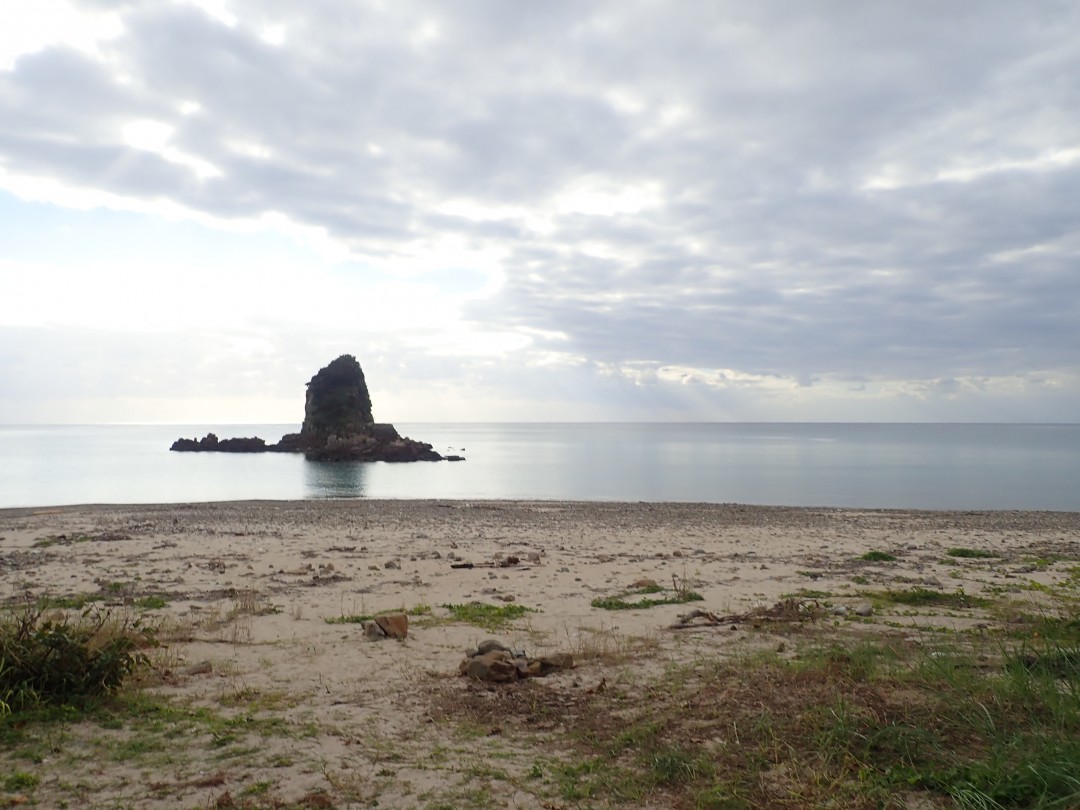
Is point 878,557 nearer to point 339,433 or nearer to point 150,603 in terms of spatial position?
point 150,603

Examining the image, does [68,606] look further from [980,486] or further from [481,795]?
[980,486]

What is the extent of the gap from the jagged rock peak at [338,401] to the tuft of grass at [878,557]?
100.0 m

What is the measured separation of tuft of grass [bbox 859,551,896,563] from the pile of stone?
1252 cm

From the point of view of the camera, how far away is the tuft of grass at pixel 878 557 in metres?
18.1

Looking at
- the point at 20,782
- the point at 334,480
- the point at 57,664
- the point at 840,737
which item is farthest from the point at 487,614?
the point at 334,480

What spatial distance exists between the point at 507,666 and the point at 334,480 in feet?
202

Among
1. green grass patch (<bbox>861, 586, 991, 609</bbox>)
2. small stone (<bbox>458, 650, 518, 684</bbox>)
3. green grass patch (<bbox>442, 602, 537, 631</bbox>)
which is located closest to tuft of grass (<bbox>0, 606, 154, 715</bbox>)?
small stone (<bbox>458, 650, 518, 684</bbox>)

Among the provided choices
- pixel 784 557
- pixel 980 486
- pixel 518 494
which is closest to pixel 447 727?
pixel 784 557

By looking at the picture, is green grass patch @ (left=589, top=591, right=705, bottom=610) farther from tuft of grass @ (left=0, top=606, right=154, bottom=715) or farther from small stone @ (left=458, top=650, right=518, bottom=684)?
tuft of grass @ (left=0, top=606, right=154, bottom=715)

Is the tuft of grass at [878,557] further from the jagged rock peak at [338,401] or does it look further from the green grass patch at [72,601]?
the jagged rock peak at [338,401]

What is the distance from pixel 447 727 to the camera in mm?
6742

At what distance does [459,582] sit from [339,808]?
32.5 feet

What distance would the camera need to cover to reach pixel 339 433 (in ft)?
365

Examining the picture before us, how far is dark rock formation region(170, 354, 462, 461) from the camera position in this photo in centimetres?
10412
